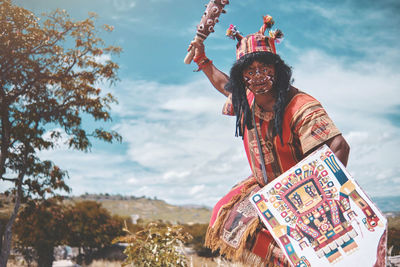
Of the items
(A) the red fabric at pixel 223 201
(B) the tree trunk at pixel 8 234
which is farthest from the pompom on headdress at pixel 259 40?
(B) the tree trunk at pixel 8 234

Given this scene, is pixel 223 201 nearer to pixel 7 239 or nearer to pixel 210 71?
pixel 210 71

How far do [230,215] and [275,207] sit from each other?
0.57m

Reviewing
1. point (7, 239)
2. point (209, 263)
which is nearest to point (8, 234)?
point (7, 239)

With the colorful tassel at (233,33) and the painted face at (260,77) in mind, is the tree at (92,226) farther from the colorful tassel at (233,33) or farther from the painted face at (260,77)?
the painted face at (260,77)

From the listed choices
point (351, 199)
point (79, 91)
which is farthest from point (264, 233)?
point (79, 91)

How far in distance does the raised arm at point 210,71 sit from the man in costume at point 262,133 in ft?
1.41

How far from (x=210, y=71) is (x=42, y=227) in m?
10.3

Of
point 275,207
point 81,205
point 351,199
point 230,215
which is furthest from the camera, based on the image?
point 81,205

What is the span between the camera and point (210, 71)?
3.28 meters

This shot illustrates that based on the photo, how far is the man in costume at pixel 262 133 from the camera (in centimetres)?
227

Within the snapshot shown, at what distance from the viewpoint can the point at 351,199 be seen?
1.95 meters

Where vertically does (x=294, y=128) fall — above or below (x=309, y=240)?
above

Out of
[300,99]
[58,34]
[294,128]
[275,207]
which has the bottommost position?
[275,207]

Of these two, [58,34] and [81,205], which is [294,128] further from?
[81,205]
